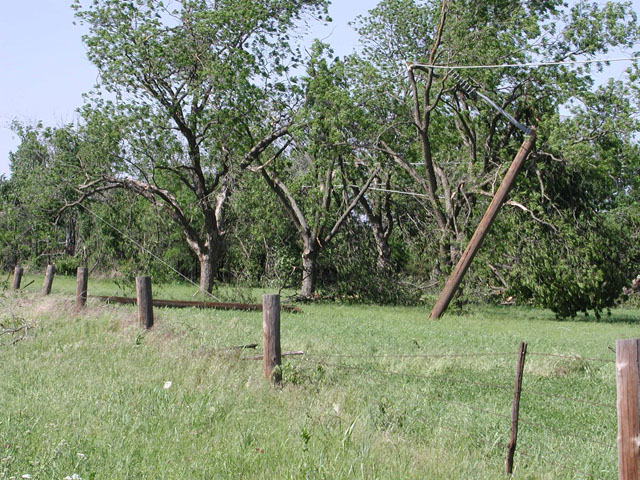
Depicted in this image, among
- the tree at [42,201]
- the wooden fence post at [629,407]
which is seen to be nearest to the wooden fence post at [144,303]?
the wooden fence post at [629,407]

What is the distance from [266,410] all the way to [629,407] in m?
3.70

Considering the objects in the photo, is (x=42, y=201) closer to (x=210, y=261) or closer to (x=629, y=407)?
(x=210, y=261)

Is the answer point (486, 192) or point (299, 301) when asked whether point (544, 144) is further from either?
point (299, 301)

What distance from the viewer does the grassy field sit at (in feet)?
19.0

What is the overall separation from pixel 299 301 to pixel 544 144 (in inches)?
421

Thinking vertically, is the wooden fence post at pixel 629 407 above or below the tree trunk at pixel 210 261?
below

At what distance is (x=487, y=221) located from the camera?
22.5 meters

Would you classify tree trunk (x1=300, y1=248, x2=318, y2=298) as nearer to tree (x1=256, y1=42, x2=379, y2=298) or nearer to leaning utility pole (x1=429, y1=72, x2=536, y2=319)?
tree (x1=256, y1=42, x2=379, y2=298)

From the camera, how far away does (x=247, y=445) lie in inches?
243

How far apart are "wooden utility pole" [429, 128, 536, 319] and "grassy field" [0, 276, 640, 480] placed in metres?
8.20

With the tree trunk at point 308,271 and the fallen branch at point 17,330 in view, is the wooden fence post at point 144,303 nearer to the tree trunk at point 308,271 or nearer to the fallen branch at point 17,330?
the fallen branch at point 17,330

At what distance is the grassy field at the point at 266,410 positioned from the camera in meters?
5.79

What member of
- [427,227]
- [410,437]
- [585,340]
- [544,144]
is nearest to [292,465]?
[410,437]

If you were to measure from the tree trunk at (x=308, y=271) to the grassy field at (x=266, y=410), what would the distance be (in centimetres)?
1475
